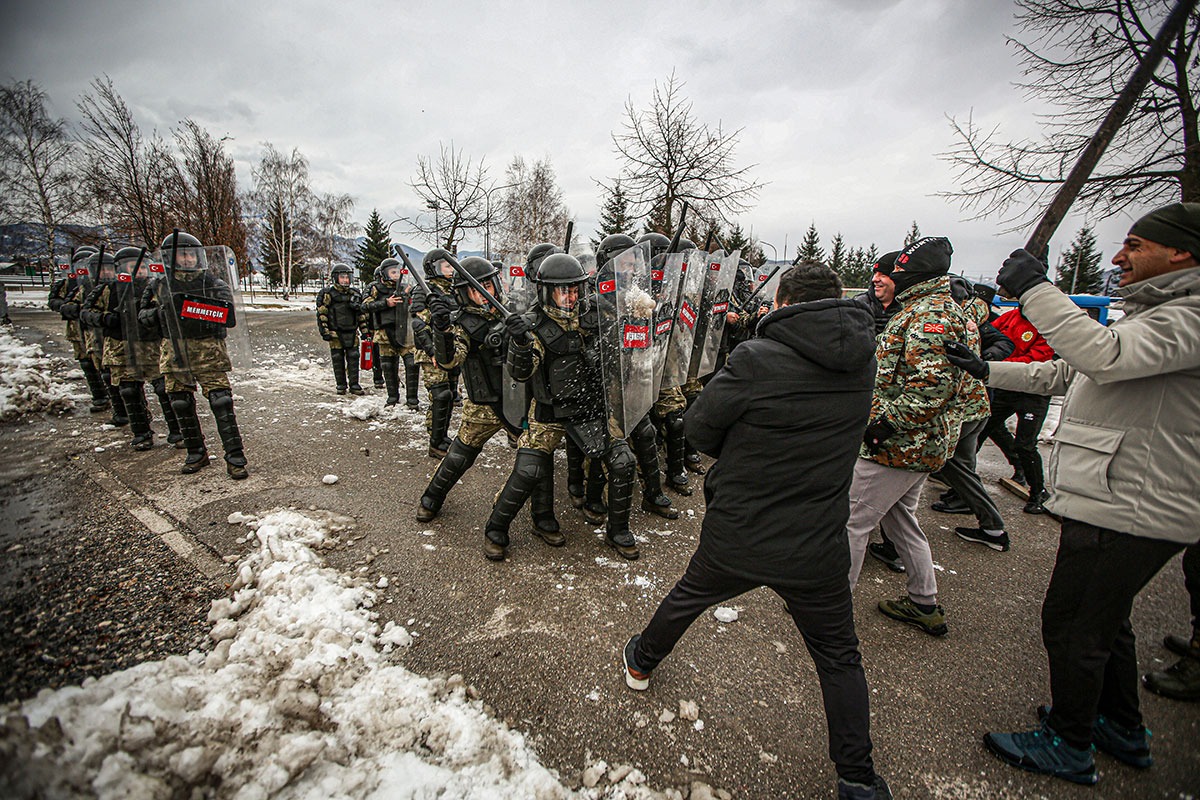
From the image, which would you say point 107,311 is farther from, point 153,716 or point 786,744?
point 786,744

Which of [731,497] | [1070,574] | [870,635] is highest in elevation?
[731,497]

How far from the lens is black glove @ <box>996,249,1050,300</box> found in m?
1.81

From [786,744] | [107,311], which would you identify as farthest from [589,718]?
[107,311]

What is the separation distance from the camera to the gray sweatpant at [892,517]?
2.64 meters

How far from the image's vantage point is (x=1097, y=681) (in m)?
1.83

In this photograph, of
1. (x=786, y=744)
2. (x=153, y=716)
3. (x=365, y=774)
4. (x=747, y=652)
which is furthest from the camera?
(x=747, y=652)

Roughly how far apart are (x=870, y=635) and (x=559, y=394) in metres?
2.40

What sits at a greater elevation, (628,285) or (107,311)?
(628,285)

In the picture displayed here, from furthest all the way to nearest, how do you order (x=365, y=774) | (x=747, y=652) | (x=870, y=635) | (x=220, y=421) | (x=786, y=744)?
(x=220, y=421)
(x=870, y=635)
(x=747, y=652)
(x=786, y=744)
(x=365, y=774)

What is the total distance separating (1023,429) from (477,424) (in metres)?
4.96

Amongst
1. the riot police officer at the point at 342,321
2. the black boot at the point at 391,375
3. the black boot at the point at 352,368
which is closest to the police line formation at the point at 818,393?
the black boot at the point at 391,375

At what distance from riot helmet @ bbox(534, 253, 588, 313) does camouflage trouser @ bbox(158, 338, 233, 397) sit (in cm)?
338

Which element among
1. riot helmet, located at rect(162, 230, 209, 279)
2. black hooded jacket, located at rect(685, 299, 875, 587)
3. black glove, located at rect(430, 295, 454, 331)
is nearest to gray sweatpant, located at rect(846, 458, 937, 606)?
black hooded jacket, located at rect(685, 299, 875, 587)

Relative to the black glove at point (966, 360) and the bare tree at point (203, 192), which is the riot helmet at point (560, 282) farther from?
the bare tree at point (203, 192)
